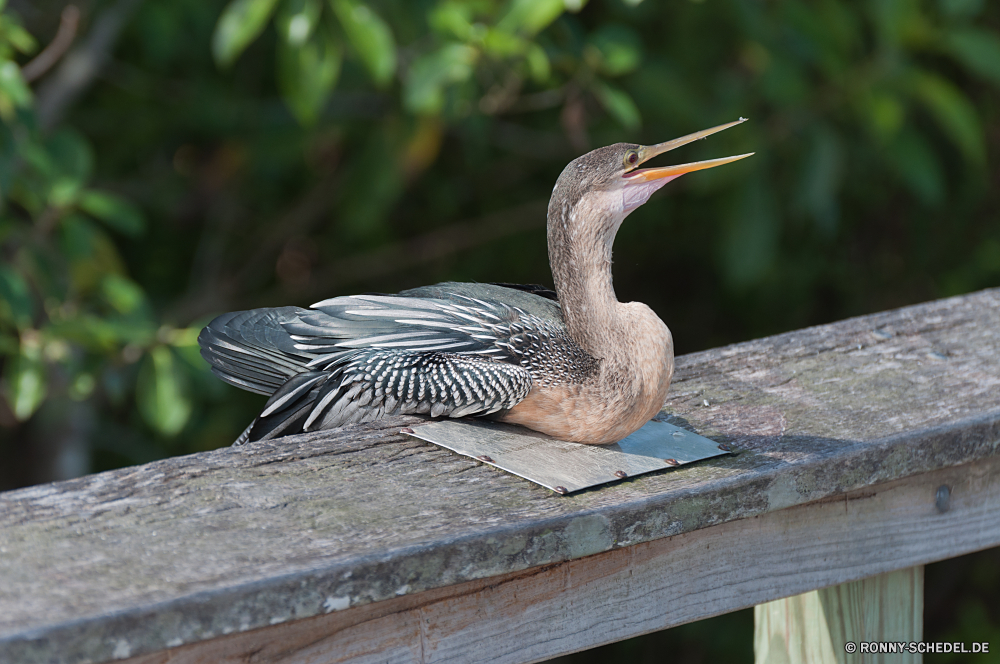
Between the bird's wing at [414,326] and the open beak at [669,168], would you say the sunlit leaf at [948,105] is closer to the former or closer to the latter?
the open beak at [669,168]

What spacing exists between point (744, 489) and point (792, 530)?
A: 0.16 meters

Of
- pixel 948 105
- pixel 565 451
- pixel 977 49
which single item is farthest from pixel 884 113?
pixel 565 451

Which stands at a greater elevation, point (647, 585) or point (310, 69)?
point (310, 69)

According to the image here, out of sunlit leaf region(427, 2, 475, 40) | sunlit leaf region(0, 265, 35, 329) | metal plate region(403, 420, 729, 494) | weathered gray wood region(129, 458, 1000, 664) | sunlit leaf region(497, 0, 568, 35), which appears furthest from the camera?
sunlit leaf region(427, 2, 475, 40)

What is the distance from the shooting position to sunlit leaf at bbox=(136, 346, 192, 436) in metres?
3.21

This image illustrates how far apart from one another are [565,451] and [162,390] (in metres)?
1.93

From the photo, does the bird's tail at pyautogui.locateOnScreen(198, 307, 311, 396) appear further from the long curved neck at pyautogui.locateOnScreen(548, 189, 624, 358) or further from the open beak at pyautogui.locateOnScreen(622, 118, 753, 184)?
the open beak at pyautogui.locateOnScreen(622, 118, 753, 184)

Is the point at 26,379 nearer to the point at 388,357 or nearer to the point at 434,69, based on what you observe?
the point at 434,69

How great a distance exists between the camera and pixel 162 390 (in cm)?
322

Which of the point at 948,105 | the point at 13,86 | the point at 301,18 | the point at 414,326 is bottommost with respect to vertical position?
the point at 414,326

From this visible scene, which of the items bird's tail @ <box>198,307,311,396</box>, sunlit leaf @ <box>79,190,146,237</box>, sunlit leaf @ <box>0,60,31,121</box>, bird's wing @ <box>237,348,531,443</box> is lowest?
bird's wing @ <box>237,348,531,443</box>

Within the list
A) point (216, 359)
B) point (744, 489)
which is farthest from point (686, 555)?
point (216, 359)

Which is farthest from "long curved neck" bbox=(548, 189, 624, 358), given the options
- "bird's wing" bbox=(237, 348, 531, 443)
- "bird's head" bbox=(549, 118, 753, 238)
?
"bird's wing" bbox=(237, 348, 531, 443)

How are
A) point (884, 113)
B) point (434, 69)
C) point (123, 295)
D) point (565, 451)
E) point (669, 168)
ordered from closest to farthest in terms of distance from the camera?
point (565, 451) < point (669, 168) < point (434, 69) < point (123, 295) < point (884, 113)
